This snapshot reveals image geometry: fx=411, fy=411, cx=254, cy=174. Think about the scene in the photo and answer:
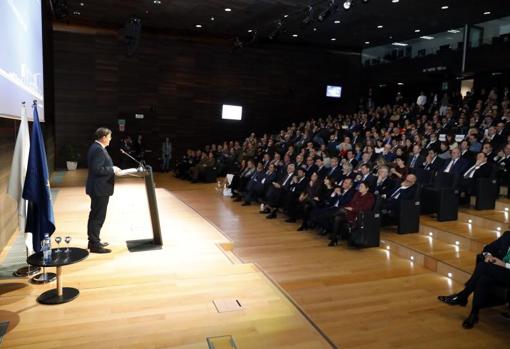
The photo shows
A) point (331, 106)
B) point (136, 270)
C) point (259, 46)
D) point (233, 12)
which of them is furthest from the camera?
point (331, 106)

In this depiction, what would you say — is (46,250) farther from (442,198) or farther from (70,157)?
(70,157)

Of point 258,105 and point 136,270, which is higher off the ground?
point 258,105

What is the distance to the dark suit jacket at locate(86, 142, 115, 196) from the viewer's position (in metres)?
3.94

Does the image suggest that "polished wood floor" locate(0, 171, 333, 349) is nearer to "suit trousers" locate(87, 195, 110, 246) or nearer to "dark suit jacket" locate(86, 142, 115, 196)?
"suit trousers" locate(87, 195, 110, 246)

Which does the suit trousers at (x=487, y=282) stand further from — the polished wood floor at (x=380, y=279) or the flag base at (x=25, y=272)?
the flag base at (x=25, y=272)

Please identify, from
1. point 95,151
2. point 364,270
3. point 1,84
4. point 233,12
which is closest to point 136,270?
point 95,151

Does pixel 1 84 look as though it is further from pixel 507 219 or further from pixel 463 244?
pixel 507 219

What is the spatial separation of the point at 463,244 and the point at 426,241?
45 centimetres

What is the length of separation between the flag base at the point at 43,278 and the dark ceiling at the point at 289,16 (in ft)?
25.0

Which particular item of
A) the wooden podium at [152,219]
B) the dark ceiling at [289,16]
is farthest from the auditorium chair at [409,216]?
the dark ceiling at [289,16]

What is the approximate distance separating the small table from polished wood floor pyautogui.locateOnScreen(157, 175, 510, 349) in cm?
199

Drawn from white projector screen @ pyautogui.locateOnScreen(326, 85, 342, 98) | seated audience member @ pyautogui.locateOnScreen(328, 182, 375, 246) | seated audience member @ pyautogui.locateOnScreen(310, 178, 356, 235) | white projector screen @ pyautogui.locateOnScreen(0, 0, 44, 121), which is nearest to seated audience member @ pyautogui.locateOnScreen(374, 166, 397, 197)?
seated audience member @ pyautogui.locateOnScreen(310, 178, 356, 235)

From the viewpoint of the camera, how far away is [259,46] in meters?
14.4

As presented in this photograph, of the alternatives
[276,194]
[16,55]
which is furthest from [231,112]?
[16,55]
